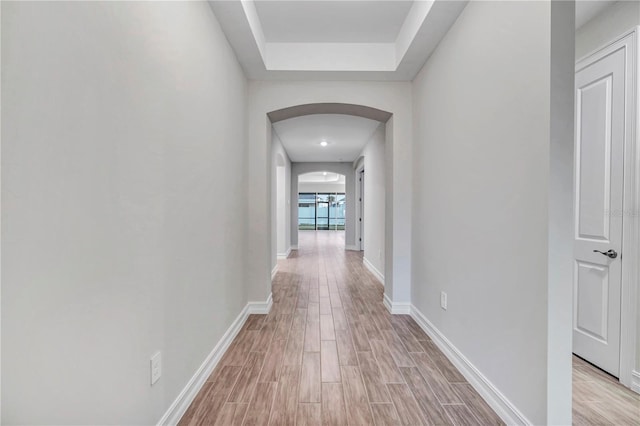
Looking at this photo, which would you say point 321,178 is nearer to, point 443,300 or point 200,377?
point 443,300

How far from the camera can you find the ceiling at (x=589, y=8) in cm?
204

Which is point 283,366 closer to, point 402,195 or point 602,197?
point 402,195

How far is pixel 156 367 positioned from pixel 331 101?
2785mm

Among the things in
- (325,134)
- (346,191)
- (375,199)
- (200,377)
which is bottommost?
(200,377)

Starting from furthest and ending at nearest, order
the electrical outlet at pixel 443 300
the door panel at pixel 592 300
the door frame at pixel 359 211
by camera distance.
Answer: the door frame at pixel 359 211 < the electrical outlet at pixel 443 300 < the door panel at pixel 592 300

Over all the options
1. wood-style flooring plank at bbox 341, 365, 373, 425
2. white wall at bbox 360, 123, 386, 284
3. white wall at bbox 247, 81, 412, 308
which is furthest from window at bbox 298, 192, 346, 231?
wood-style flooring plank at bbox 341, 365, 373, 425

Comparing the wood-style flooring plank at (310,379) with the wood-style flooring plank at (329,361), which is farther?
the wood-style flooring plank at (329,361)

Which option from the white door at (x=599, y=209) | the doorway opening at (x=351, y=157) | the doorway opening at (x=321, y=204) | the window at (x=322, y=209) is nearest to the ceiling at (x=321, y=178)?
the doorway opening at (x=321, y=204)

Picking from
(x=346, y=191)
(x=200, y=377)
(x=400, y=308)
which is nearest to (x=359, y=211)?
(x=346, y=191)

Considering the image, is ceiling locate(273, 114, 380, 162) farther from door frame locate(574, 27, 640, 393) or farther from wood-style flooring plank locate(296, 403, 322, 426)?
wood-style flooring plank locate(296, 403, 322, 426)

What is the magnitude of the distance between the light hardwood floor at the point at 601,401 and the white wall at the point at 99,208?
2235 millimetres

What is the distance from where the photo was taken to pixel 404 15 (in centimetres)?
255

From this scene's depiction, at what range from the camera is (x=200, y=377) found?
6.10 feet

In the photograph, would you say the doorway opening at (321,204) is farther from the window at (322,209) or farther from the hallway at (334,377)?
the hallway at (334,377)
